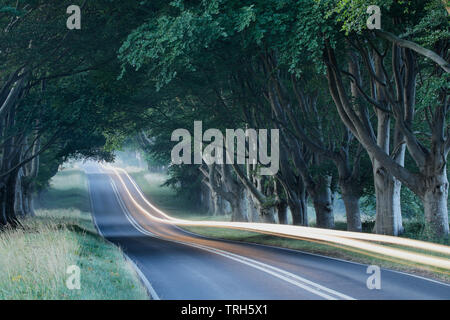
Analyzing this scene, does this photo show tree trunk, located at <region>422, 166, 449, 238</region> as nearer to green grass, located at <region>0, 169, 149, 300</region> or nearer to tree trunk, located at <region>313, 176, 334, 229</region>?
tree trunk, located at <region>313, 176, 334, 229</region>

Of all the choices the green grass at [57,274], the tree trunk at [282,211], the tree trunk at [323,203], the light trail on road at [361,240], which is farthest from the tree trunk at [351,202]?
the green grass at [57,274]

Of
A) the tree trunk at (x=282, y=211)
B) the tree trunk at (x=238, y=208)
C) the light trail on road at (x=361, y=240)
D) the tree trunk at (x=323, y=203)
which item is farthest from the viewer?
the tree trunk at (x=238, y=208)

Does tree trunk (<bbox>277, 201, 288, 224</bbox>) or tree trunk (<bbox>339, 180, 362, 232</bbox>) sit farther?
tree trunk (<bbox>277, 201, 288, 224</bbox>)

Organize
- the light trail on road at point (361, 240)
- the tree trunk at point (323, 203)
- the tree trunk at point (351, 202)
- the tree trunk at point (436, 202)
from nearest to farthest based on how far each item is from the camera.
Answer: the light trail on road at point (361, 240) → the tree trunk at point (436, 202) → the tree trunk at point (351, 202) → the tree trunk at point (323, 203)

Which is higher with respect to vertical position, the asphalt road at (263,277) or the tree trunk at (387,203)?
the tree trunk at (387,203)

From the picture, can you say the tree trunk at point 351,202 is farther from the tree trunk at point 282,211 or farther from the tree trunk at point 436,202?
the tree trunk at point 282,211

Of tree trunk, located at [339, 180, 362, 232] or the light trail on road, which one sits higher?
tree trunk, located at [339, 180, 362, 232]

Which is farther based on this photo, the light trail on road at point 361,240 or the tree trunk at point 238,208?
the tree trunk at point 238,208

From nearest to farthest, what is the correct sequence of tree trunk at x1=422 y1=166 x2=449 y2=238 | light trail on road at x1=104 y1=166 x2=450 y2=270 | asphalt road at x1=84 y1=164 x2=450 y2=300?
1. asphalt road at x1=84 y1=164 x2=450 y2=300
2. light trail on road at x1=104 y1=166 x2=450 y2=270
3. tree trunk at x1=422 y1=166 x2=449 y2=238

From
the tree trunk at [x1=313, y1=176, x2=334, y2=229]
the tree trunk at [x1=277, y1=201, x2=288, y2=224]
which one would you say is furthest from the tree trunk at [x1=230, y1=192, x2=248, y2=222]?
the tree trunk at [x1=313, y1=176, x2=334, y2=229]

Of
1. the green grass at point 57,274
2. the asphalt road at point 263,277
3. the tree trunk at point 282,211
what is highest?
the tree trunk at point 282,211

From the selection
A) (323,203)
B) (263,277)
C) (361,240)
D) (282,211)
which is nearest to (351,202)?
(323,203)

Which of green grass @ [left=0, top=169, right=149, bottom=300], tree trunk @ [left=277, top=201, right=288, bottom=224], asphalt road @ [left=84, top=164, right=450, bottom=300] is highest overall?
tree trunk @ [left=277, top=201, right=288, bottom=224]

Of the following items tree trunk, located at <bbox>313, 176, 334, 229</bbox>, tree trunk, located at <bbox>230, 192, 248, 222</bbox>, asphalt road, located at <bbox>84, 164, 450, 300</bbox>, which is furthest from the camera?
tree trunk, located at <bbox>230, 192, 248, 222</bbox>
